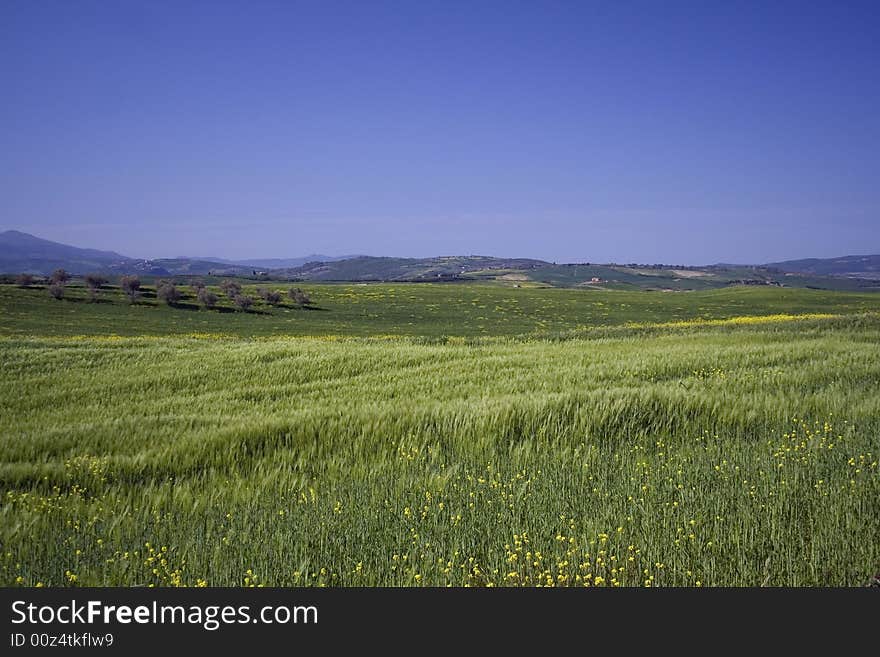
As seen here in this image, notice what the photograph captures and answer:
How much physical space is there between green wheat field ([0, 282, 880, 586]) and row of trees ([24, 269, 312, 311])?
63.4 m

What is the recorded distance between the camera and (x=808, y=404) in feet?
26.2

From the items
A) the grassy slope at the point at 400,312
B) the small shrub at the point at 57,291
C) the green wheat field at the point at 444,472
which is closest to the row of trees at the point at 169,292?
the small shrub at the point at 57,291

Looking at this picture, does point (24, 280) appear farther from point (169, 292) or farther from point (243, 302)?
point (243, 302)

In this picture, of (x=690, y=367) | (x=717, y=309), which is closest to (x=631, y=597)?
(x=690, y=367)

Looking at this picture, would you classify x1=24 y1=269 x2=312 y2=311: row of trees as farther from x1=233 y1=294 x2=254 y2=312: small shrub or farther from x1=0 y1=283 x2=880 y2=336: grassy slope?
x1=0 y1=283 x2=880 y2=336: grassy slope

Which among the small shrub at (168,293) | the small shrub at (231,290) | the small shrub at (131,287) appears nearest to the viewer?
the small shrub at (168,293)

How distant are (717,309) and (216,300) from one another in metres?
68.4

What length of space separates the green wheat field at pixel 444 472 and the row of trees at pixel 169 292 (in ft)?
208

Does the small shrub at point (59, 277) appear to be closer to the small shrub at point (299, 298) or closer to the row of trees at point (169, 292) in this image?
the row of trees at point (169, 292)

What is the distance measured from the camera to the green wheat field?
375 centimetres

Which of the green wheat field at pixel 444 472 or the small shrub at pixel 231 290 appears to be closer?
the green wheat field at pixel 444 472

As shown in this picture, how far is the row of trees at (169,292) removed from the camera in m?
72.9

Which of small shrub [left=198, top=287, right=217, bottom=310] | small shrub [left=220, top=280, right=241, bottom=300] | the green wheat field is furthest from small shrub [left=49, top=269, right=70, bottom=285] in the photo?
the green wheat field

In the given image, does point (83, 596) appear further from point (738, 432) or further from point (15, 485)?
point (738, 432)
